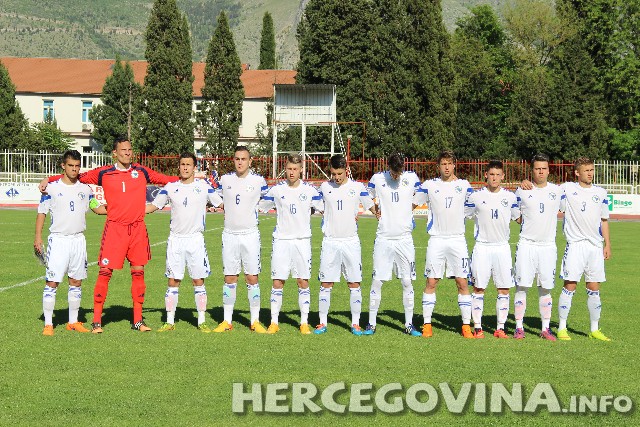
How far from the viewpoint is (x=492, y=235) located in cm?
1127

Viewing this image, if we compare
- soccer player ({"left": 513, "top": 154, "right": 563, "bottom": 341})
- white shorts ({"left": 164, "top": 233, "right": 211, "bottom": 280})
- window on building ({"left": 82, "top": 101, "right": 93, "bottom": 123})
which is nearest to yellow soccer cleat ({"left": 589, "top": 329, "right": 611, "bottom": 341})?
soccer player ({"left": 513, "top": 154, "right": 563, "bottom": 341})

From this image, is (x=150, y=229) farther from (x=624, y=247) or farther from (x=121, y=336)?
(x=121, y=336)

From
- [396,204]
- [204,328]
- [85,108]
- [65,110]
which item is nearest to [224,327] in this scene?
[204,328]

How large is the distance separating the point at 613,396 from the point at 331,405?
2597mm

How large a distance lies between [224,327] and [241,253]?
3.07 ft

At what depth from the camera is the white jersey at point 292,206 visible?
449 inches

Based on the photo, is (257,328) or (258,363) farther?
(257,328)

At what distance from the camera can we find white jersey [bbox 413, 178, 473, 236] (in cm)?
1130

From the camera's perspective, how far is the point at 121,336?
35.9 ft

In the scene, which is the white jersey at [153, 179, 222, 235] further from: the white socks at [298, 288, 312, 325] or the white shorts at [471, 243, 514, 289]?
the white shorts at [471, 243, 514, 289]

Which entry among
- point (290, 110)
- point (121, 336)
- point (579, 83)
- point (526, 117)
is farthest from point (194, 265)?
point (526, 117)

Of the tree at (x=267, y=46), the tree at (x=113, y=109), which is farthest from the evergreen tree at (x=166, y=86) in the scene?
the tree at (x=267, y=46)

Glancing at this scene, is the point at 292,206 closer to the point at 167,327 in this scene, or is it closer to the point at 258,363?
the point at 167,327

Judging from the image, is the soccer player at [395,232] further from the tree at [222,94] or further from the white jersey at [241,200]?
the tree at [222,94]
